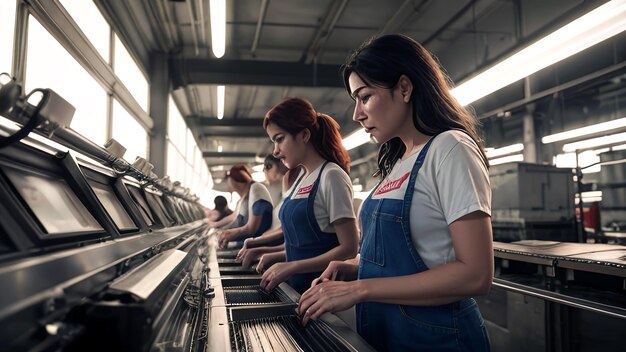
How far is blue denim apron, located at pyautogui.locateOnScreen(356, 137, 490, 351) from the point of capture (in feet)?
3.05

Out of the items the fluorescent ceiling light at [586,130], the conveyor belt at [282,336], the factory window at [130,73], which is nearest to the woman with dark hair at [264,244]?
the conveyor belt at [282,336]

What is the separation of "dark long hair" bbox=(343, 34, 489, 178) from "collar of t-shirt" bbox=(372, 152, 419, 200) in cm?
10

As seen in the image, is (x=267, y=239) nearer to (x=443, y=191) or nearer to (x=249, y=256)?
(x=249, y=256)

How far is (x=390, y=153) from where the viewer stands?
140 cm

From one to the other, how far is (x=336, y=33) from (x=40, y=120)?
5987 millimetres

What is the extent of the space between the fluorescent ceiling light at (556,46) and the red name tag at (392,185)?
1.21 m

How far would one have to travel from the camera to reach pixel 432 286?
0.87 meters

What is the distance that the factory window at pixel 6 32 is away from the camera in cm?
209

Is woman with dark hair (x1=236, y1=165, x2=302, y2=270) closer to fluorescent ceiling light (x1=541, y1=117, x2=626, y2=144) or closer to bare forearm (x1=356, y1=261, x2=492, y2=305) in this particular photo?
bare forearm (x1=356, y1=261, x2=492, y2=305)

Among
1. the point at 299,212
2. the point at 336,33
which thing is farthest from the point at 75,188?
the point at 336,33

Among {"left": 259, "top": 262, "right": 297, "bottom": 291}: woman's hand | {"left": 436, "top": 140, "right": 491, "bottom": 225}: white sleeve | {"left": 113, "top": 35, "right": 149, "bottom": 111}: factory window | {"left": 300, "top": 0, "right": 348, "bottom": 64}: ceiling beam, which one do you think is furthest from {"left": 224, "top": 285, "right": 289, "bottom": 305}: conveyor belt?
{"left": 300, "top": 0, "right": 348, "bottom": 64}: ceiling beam

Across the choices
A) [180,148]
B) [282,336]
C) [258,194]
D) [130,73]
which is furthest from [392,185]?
[180,148]

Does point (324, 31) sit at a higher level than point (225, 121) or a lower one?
higher

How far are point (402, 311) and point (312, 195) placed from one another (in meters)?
0.87
